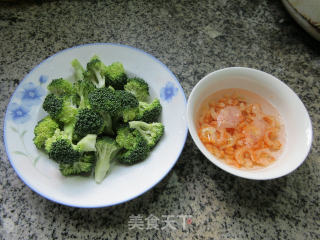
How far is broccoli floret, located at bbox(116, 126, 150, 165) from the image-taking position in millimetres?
1024

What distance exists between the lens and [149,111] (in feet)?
3.61

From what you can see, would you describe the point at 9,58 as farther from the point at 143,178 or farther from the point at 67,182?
the point at 143,178

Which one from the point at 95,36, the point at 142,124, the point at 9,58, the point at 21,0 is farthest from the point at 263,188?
the point at 21,0

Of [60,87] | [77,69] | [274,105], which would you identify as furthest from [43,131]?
[274,105]

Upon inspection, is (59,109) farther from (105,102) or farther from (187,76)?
(187,76)

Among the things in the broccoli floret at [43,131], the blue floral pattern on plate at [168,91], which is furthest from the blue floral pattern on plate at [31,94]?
the blue floral pattern on plate at [168,91]

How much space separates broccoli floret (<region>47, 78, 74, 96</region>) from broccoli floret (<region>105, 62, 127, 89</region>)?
158 millimetres

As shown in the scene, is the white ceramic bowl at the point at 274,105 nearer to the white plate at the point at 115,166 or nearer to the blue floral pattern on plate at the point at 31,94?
the white plate at the point at 115,166

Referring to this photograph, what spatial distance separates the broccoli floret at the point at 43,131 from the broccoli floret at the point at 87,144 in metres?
0.13

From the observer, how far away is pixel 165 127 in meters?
1.10

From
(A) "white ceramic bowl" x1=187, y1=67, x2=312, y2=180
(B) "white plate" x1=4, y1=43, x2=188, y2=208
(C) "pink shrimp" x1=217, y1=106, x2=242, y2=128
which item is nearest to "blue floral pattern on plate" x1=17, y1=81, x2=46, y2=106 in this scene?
(B) "white plate" x1=4, y1=43, x2=188, y2=208

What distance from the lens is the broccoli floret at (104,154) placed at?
1017 millimetres

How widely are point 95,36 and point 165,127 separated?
74 centimetres

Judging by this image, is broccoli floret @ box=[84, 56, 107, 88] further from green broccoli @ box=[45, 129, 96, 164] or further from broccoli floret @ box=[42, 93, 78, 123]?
green broccoli @ box=[45, 129, 96, 164]
